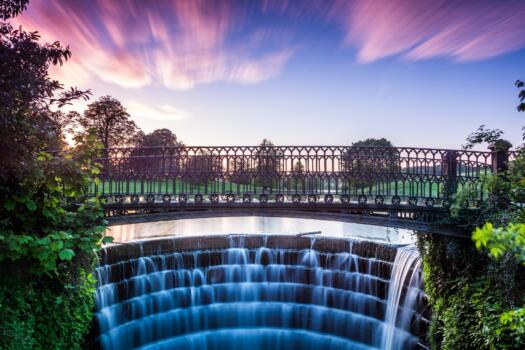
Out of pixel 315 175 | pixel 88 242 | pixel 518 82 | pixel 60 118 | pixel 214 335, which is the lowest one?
pixel 214 335

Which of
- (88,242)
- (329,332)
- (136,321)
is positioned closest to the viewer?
(88,242)

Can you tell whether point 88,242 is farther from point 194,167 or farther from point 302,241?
point 302,241

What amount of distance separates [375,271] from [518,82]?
410 inches

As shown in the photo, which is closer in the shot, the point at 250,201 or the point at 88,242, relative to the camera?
the point at 88,242

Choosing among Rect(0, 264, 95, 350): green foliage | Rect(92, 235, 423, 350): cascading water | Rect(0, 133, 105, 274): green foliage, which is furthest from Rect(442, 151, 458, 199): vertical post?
Rect(0, 264, 95, 350): green foliage

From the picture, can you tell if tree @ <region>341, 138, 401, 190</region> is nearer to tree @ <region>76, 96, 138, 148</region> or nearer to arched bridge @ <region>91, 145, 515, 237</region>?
arched bridge @ <region>91, 145, 515, 237</region>

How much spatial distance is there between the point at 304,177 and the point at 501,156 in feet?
19.7

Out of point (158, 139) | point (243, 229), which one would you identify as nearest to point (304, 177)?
point (243, 229)

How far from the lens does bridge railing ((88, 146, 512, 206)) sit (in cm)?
1109

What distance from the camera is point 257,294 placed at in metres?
17.8

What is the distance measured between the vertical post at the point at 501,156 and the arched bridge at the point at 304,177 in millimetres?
31

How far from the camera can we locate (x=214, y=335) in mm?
16516

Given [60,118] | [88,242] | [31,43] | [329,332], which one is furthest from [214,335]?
[31,43]

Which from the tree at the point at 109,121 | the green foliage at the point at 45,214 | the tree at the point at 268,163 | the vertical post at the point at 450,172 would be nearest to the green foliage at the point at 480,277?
the vertical post at the point at 450,172
